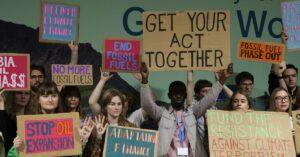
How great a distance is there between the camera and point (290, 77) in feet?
17.8

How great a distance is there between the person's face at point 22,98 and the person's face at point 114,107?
0.74 meters

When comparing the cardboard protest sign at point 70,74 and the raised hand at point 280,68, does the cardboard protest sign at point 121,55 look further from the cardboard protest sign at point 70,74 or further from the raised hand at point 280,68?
the raised hand at point 280,68

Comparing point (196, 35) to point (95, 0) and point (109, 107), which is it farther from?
point (95, 0)

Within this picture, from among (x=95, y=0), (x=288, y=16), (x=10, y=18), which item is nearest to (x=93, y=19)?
(x=95, y=0)

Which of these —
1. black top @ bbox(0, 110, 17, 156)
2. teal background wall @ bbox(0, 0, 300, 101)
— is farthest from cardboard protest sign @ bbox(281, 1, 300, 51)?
black top @ bbox(0, 110, 17, 156)

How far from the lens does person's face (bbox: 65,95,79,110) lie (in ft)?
15.4

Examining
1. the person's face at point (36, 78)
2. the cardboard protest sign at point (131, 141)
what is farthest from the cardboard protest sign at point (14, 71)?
the cardboard protest sign at point (131, 141)

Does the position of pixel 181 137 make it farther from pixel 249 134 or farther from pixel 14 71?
pixel 14 71

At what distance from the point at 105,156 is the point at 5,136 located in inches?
32.0

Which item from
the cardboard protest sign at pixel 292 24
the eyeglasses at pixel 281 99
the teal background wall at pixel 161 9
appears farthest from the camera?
the teal background wall at pixel 161 9

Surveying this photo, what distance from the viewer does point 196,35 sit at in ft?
15.7

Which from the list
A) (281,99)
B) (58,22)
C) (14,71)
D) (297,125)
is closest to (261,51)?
(281,99)

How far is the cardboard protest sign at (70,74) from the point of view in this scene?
5141 mm

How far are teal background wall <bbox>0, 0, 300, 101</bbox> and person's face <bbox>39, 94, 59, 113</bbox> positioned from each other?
1.97 meters
